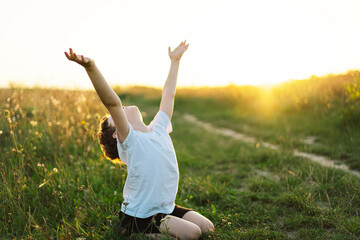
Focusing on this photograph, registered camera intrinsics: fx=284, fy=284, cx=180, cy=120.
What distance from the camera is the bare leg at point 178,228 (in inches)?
91.2

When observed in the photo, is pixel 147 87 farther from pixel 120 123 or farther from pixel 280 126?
pixel 120 123

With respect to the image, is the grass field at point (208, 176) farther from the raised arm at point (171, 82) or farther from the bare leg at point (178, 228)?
the raised arm at point (171, 82)

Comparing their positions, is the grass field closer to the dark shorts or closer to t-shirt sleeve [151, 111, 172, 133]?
the dark shorts

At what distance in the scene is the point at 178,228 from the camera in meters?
2.32

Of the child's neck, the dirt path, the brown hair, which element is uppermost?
the child's neck

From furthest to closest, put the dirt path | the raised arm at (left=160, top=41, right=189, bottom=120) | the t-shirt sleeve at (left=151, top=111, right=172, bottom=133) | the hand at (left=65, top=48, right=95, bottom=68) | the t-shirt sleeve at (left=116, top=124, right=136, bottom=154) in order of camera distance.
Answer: the dirt path < the raised arm at (left=160, top=41, right=189, bottom=120) < the t-shirt sleeve at (left=151, top=111, right=172, bottom=133) < the t-shirt sleeve at (left=116, top=124, right=136, bottom=154) < the hand at (left=65, top=48, right=95, bottom=68)

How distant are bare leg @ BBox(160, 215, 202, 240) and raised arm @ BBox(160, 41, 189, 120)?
1.00m

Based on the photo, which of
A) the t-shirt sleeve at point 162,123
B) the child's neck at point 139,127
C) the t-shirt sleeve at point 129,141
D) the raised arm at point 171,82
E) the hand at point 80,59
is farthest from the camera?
the raised arm at point 171,82

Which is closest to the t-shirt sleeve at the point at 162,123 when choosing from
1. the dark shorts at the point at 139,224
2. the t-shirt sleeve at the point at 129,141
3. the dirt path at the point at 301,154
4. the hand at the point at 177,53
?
the t-shirt sleeve at the point at 129,141

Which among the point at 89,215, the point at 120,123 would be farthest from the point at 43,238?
the point at 120,123

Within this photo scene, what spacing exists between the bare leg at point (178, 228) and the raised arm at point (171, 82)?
3.28 feet

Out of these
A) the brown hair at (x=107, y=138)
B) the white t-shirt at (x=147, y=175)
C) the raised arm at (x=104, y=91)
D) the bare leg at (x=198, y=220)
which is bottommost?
the bare leg at (x=198, y=220)

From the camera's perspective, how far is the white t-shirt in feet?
7.59

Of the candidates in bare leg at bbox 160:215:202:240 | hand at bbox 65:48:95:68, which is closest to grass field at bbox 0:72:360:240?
bare leg at bbox 160:215:202:240
